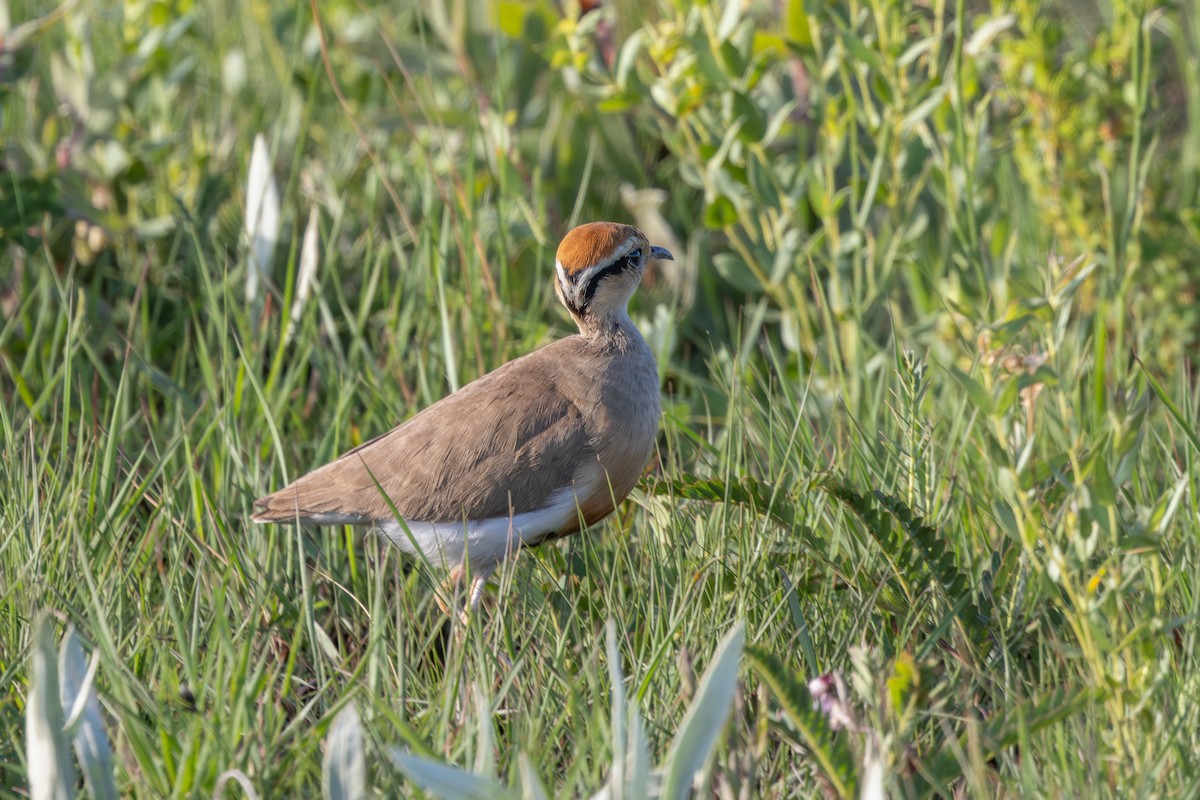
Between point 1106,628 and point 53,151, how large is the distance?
13.5 ft

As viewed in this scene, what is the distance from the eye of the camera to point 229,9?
24.1 feet

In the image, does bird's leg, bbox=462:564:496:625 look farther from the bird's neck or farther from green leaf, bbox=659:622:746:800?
green leaf, bbox=659:622:746:800

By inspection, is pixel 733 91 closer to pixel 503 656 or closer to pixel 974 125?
pixel 974 125

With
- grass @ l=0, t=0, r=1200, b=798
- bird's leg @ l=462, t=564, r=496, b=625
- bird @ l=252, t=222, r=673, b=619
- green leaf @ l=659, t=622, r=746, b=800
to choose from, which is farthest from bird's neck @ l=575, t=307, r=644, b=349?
green leaf @ l=659, t=622, r=746, b=800

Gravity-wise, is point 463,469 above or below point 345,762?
below

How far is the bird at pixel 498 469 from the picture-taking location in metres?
3.49

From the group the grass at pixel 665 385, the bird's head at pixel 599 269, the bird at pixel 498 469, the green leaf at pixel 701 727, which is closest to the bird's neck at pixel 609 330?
the bird's head at pixel 599 269

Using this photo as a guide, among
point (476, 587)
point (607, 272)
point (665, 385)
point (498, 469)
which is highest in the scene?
point (607, 272)

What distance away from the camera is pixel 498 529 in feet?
11.4

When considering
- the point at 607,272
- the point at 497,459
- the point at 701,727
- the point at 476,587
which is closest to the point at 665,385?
the point at 607,272

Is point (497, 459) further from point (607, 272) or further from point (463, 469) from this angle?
point (607, 272)

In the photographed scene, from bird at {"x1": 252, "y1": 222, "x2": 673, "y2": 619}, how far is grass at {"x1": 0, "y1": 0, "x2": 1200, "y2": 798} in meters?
0.11

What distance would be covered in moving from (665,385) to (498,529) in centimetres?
177

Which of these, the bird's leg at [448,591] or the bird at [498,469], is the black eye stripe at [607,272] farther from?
the bird's leg at [448,591]
